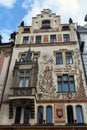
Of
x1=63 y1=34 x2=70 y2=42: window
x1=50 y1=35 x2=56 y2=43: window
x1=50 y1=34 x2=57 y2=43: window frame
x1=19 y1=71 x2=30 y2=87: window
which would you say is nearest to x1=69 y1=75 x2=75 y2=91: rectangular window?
x1=19 y1=71 x2=30 y2=87: window

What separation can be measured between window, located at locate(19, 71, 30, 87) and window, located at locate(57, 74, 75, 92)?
2.93 meters

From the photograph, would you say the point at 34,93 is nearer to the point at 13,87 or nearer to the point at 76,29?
the point at 13,87

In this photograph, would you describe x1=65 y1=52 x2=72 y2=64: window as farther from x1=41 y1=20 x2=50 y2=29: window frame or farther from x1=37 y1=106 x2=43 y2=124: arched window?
x1=37 y1=106 x2=43 y2=124: arched window

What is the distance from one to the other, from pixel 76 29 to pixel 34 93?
11655 mm

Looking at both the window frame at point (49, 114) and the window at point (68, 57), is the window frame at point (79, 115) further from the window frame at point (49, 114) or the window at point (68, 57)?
the window at point (68, 57)

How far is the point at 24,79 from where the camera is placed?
19500mm

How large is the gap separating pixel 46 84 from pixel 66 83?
1.85 metres

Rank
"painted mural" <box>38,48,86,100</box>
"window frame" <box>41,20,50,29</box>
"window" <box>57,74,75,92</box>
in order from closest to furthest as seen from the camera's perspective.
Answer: "painted mural" <box>38,48,86,100</box> < "window" <box>57,74,75,92</box> < "window frame" <box>41,20,50,29</box>

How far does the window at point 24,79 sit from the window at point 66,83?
2926 millimetres

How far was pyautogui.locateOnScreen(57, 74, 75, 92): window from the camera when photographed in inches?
782

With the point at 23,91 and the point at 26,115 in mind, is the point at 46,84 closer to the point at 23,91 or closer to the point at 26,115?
the point at 23,91

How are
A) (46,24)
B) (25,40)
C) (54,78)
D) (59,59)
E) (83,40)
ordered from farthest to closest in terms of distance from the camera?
(46,24), (25,40), (83,40), (59,59), (54,78)

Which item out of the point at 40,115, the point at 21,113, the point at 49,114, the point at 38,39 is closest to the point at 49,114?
the point at 49,114

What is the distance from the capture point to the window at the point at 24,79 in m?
19.2
